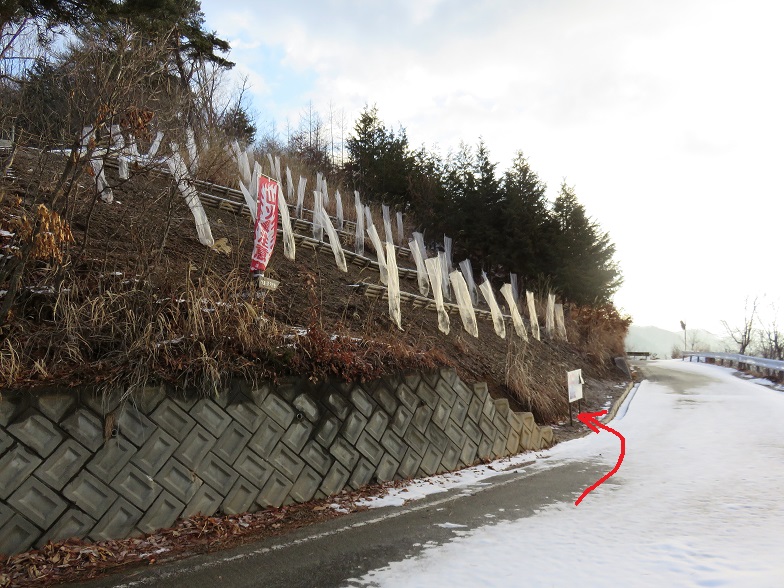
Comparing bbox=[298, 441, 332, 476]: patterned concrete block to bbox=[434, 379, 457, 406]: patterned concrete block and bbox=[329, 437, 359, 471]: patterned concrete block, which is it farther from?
bbox=[434, 379, 457, 406]: patterned concrete block

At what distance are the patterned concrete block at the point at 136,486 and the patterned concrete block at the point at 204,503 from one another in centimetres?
33

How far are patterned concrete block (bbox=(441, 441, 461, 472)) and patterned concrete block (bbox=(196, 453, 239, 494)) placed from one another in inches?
124

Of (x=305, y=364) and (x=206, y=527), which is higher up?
(x=305, y=364)

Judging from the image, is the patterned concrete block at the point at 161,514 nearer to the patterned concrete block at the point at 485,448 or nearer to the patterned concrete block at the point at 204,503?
the patterned concrete block at the point at 204,503

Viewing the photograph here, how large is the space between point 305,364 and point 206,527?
6.62 ft

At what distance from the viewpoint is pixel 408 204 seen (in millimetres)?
25250

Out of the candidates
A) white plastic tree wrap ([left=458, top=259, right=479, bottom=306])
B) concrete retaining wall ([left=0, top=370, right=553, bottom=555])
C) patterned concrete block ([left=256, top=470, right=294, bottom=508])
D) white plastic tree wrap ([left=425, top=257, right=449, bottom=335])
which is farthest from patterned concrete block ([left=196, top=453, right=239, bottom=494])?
white plastic tree wrap ([left=458, top=259, right=479, bottom=306])

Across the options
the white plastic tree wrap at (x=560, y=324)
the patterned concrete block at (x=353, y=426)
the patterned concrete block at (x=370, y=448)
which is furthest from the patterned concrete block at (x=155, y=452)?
the white plastic tree wrap at (x=560, y=324)

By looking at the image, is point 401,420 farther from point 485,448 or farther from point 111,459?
point 111,459

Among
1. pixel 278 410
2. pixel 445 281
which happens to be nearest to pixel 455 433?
pixel 278 410

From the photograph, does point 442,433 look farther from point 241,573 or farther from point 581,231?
point 581,231

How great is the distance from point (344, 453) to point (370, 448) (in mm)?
421

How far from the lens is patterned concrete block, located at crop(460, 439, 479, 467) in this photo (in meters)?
7.97

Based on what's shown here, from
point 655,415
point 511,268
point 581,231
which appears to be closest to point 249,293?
point 655,415
